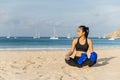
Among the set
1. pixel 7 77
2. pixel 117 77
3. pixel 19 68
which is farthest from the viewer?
pixel 19 68

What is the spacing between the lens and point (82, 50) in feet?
38.4

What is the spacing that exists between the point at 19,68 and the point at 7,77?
1.93 meters

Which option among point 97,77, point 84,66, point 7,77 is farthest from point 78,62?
point 7,77

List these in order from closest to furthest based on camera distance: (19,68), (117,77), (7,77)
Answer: (7,77) → (117,77) → (19,68)

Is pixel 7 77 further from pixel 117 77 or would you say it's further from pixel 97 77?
pixel 117 77

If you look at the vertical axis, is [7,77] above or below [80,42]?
below

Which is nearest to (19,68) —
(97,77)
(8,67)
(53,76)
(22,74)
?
(8,67)

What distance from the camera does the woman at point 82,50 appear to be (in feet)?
37.3

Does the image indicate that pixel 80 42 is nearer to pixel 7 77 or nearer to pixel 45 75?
pixel 45 75

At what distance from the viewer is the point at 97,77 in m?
9.84

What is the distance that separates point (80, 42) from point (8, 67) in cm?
272

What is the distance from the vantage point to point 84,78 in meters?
9.57

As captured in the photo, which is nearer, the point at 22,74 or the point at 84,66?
the point at 22,74

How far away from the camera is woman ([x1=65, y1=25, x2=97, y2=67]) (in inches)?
448
